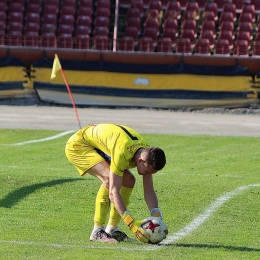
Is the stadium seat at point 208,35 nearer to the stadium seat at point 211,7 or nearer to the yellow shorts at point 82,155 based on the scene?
the stadium seat at point 211,7

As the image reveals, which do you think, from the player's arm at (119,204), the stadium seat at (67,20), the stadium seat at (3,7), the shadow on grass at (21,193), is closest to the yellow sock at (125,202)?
the player's arm at (119,204)

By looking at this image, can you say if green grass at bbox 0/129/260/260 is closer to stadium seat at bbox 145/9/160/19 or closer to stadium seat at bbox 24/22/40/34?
stadium seat at bbox 24/22/40/34

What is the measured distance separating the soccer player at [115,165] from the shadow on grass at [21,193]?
2.54m

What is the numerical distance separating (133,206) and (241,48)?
20.3m

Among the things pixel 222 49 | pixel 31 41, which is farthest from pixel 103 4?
pixel 222 49

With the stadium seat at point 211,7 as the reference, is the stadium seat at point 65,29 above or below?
below

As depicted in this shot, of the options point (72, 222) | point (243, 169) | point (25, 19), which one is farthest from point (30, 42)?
point (72, 222)

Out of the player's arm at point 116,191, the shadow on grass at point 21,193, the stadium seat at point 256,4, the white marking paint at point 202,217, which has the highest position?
the player's arm at point 116,191

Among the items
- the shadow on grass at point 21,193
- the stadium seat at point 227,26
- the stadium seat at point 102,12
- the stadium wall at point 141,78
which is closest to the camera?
the shadow on grass at point 21,193

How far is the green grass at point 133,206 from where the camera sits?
7.87m

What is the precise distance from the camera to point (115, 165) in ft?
25.7

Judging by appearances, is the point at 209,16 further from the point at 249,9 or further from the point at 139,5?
the point at 139,5

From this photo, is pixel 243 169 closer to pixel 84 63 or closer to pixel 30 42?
pixel 84 63

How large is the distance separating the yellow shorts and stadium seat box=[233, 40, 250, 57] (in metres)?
21.7
